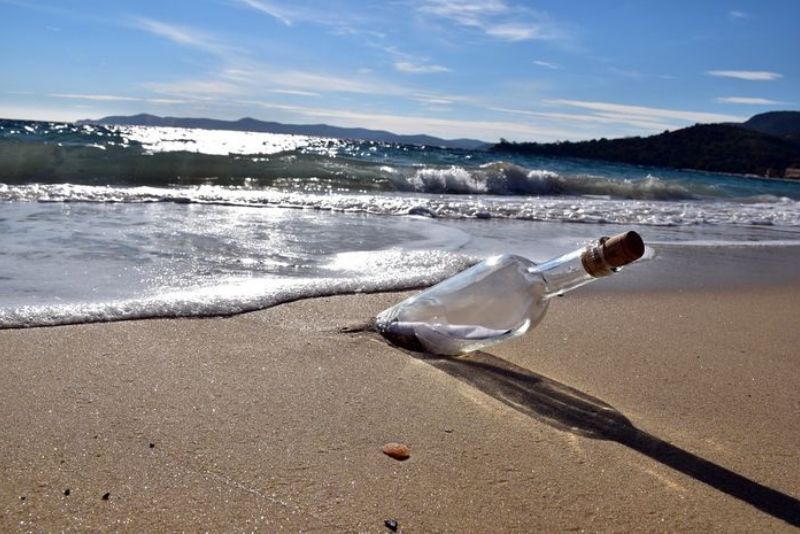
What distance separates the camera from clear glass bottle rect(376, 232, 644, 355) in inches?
75.9

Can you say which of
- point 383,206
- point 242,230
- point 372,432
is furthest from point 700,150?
point 372,432

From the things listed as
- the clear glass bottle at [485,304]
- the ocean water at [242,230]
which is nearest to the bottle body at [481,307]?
the clear glass bottle at [485,304]

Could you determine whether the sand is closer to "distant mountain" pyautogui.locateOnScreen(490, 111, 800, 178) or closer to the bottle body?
the bottle body

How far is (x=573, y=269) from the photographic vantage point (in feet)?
6.07

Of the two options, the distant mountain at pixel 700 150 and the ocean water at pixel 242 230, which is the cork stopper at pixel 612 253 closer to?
the ocean water at pixel 242 230

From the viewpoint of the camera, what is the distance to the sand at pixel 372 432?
4.36 feet

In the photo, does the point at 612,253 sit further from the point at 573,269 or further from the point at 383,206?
the point at 383,206

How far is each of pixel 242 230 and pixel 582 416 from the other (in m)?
3.79

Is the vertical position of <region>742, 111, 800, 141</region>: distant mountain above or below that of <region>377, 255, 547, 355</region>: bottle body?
above

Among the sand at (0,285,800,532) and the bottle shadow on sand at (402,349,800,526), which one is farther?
the bottle shadow on sand at (402,349,800,526)

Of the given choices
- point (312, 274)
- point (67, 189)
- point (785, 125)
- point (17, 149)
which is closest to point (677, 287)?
point (312, 274)

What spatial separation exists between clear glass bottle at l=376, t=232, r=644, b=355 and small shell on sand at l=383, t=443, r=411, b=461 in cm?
54

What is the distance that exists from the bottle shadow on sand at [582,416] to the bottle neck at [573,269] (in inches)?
10.8

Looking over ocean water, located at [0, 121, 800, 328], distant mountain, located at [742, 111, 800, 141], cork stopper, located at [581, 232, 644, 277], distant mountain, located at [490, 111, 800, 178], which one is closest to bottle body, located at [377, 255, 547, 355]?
cork stopper, located at [581, 232, 644, 277]
